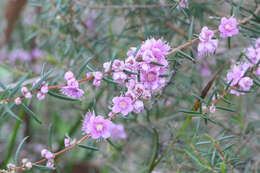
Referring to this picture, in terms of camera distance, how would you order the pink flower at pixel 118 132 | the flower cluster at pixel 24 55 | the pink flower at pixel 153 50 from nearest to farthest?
the pink flower at pixel 153 50 → the pink flower at pixel 118 132 → the flower cluster at pixel 24 55

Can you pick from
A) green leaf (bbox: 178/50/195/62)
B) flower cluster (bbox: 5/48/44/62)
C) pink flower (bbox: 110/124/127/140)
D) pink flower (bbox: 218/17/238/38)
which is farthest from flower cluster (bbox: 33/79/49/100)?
flower cluster (bbox: 5/48/44/62)

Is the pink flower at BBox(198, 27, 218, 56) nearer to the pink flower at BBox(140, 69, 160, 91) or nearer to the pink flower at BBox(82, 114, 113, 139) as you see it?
the pink flower at BBox(140, 69, 160, 91)

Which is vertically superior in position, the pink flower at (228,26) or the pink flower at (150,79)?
the pink flower at (228,26)

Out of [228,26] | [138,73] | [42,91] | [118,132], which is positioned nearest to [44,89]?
[42,91]

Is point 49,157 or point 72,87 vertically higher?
point 72,87

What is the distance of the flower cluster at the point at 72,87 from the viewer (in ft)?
2.66

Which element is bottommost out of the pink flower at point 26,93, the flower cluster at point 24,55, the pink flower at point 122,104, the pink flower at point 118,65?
the flower cluster at point 24,55

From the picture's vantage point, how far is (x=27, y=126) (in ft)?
6.91

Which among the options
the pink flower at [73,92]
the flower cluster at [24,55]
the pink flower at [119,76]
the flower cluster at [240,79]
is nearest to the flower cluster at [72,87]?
the pink flower at [73,92]

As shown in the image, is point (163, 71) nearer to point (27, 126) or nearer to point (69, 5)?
point (69, 5)

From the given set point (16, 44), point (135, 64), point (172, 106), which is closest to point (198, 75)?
point (172, 106)

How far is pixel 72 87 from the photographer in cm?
81

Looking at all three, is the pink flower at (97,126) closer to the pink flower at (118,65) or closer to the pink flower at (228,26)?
the pink flower at (118,65)

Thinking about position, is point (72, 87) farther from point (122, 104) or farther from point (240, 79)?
point (240, 79)
